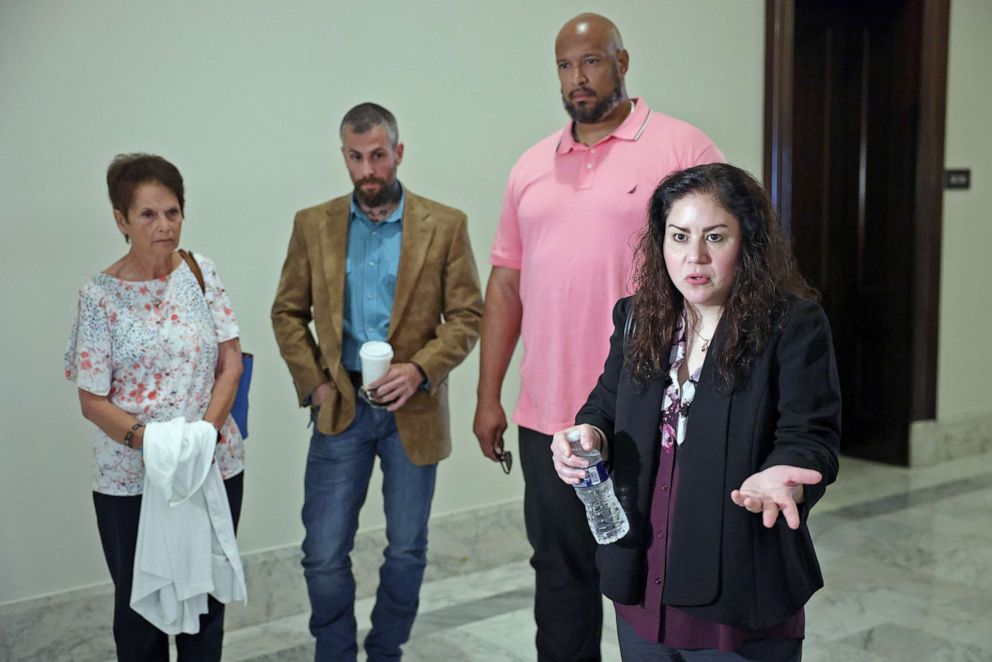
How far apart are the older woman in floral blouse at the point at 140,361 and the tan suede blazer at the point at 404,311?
0.29 meters

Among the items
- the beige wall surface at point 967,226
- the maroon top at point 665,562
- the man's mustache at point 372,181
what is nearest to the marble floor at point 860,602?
the beige wall surface at point 967,226

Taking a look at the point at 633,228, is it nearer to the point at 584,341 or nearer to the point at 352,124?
the point at 584,341

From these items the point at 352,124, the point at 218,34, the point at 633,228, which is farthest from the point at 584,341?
the point at 218,34

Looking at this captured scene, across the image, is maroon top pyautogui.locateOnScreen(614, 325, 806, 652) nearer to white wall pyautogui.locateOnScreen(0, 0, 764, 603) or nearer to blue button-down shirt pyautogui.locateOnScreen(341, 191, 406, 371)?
blue button-down shirt pyautogui.locateOnScreen(341, 191, 406, 371)

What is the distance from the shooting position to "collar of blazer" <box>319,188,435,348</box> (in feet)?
9.37

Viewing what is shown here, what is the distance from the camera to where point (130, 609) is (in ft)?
8.34

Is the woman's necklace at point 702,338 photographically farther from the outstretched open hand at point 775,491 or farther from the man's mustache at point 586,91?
the man's mustache at point 586,91

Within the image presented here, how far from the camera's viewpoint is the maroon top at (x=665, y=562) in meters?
1.73

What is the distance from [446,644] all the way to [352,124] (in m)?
1.68

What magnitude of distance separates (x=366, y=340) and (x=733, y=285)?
1385mm

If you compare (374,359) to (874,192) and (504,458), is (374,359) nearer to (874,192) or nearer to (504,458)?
(504,458)

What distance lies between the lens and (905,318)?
5.66m

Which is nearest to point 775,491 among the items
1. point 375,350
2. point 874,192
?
point 375,350

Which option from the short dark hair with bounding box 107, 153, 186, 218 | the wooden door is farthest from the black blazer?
the wooden door
